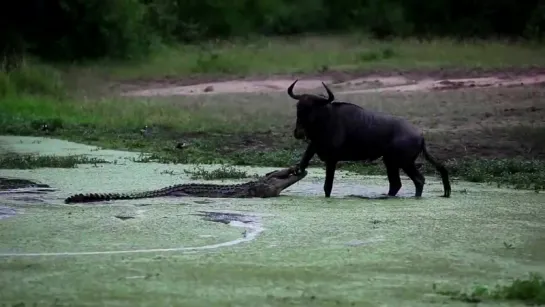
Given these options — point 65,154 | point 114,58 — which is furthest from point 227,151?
point 114,58

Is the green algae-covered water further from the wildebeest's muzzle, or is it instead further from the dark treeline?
the dark treeline

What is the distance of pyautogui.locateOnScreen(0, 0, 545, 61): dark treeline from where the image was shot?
35000 millimetres

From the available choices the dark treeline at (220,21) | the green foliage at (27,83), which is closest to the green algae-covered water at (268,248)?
the green foliage at (27,83)

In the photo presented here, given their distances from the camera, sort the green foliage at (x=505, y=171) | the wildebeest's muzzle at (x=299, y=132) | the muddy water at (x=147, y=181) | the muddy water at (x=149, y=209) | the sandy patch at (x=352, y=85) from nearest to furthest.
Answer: the muddy water at (x=149, y=209) → the wildebeest's muzzle at (x=299, y=132) → the muddy water at (x=147, y=181) → the green foliage at (x=505, y=171) → the sandy patch at (x=352, y=85)

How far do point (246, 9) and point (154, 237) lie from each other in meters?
35.5

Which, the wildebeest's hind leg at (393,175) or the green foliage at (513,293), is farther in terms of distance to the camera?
the wildebeest's hind leg at (393,175)

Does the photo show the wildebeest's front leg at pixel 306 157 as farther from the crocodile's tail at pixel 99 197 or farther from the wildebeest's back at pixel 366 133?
the crocodile's tail at pixel 99 197

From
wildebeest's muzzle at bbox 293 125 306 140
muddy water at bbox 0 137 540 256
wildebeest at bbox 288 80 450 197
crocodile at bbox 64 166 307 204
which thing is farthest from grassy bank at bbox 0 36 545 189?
crocodile at bbox 64 166 307 204

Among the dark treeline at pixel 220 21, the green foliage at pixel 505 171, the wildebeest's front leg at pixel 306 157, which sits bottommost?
the green foliage at pixel 505 171

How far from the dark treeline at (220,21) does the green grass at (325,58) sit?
1.46 meters

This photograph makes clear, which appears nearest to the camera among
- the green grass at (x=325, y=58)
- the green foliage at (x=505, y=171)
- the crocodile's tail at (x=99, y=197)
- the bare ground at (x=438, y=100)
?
the crocodile's tail at (x=99, y=197)

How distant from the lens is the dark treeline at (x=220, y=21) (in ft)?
115

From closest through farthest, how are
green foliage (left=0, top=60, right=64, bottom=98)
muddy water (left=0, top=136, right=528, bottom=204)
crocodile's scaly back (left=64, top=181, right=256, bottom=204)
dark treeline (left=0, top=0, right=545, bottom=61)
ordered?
crocodile's scaly back (left=64, top=181, right=256, bottom=204)
muddy water (left=0, top=136, right=528, bottom=204)
green foliage (left=0, top=60, right=64, bottom=98)
dark treeline (left=0, top=0, right=545, bottom=61)

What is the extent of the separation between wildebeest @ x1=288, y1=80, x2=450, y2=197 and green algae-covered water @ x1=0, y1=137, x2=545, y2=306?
1.11ft
